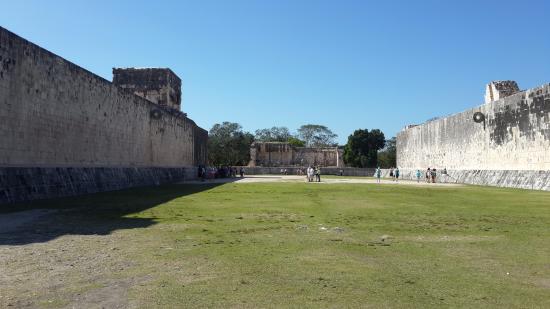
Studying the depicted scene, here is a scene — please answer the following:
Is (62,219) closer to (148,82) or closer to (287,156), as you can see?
(148,82)

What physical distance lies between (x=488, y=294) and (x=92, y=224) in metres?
5.52

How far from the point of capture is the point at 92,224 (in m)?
7.25

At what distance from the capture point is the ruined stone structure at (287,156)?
52625 millimetres

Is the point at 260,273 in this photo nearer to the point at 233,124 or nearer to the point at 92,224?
the point at 92,224

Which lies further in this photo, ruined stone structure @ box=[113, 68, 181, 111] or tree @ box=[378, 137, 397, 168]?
tree @ box=[378, 137, 397, 168]

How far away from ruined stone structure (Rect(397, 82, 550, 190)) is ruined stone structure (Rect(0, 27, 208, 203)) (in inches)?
580

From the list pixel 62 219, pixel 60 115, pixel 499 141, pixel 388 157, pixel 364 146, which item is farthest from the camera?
pixel 388 157

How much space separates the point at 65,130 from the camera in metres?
14.2

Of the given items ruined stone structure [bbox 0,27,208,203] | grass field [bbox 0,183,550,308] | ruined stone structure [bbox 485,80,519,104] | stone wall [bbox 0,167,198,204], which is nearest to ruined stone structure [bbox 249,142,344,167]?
ruined stone structure [bbox 485,80,519,104]

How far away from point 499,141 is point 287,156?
31.8 m

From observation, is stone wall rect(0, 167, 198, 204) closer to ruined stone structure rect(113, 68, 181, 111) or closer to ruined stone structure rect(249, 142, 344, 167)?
ruined stone structure rect(113, 68, 181, 111)

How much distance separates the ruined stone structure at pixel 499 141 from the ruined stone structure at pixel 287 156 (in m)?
20.3

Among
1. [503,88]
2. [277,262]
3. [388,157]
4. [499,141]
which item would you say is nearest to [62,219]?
[277,262]

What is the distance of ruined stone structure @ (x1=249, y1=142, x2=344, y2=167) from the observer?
173ft
